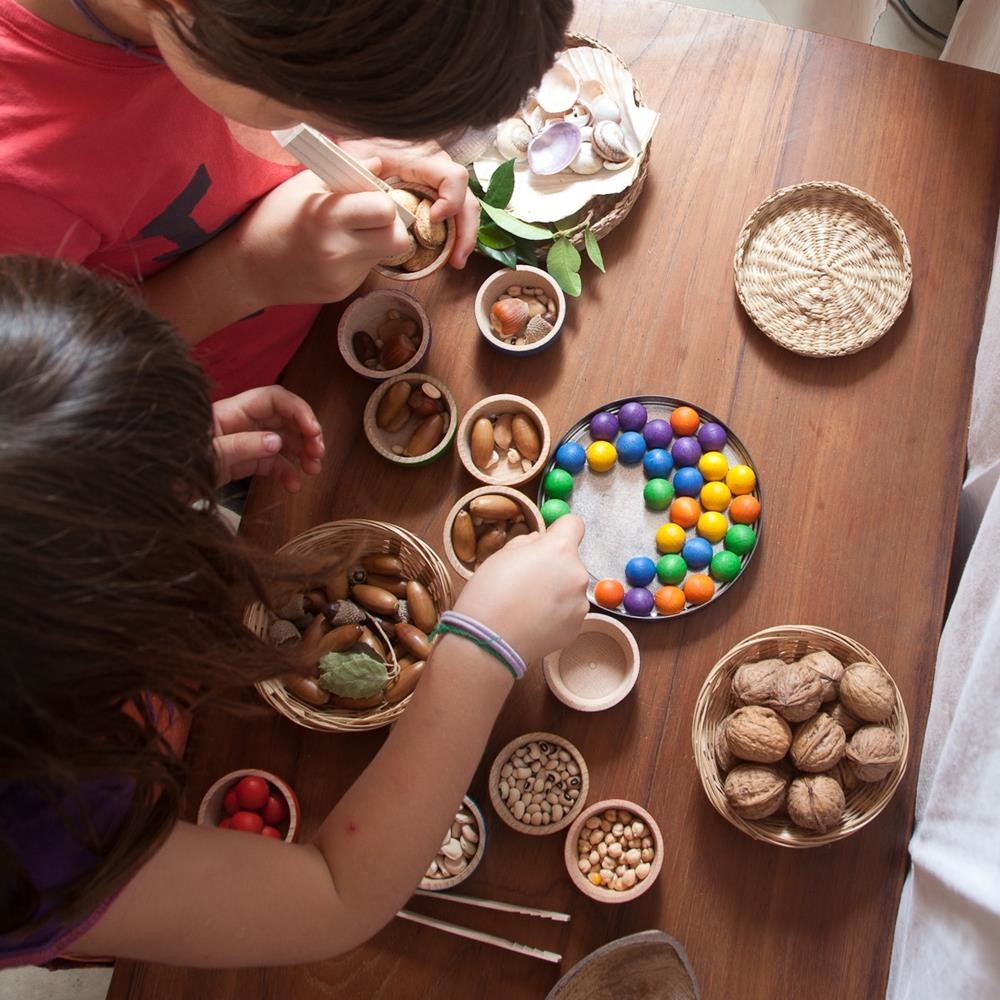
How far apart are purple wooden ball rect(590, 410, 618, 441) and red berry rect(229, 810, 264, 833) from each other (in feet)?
1.64

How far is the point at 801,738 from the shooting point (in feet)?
2.74

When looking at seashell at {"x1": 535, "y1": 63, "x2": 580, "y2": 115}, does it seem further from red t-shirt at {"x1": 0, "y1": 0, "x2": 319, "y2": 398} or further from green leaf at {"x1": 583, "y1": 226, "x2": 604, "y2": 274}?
red t-shirt at {"x1": 0, "y1": 0, "x2": 319, "y2": 398}

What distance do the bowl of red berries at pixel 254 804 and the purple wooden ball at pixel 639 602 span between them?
14.6 inches

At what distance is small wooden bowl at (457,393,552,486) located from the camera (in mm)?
907

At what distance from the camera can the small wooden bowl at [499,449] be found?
2.97 feet

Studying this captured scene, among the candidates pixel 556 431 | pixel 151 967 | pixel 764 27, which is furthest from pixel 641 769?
pixel 764 27

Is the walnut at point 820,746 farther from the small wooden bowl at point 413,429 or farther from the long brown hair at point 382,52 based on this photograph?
the long brown hair at point 382,52

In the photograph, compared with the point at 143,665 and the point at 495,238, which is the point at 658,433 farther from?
the point at 143,665

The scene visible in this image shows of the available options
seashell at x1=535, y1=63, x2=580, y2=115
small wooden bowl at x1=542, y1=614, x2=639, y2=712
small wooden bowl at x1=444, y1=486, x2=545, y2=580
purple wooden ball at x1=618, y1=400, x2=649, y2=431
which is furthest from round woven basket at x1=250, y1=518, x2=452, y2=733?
seashell at x1=535, y1=63, x2=580, y2=115

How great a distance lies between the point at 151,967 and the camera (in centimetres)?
82

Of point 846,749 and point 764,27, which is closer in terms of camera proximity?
point 846,749

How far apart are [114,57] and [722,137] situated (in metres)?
0.63

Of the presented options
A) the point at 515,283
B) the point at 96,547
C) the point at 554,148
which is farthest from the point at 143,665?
the point at 554,148

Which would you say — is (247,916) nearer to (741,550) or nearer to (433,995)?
(433,995)
